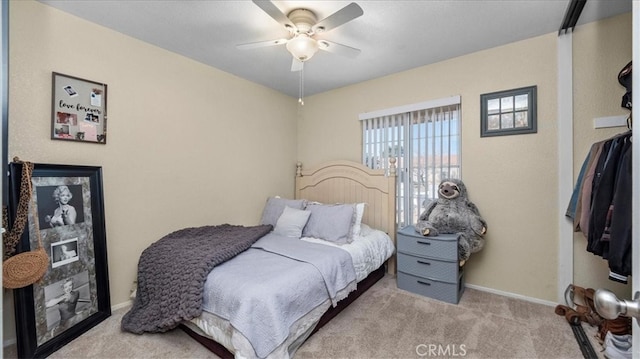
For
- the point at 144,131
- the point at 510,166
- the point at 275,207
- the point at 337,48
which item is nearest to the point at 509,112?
the point at 510,166

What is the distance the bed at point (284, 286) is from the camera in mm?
1690

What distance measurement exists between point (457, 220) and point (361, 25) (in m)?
1.91

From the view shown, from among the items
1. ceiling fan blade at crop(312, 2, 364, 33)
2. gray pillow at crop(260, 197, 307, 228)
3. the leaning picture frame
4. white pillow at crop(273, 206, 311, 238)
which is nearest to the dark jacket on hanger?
ceiling fan blade at crop(312, 2, 364, 33)

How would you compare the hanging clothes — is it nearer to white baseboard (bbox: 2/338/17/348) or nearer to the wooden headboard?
the wooden headboard

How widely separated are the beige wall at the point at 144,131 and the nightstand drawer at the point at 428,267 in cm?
182

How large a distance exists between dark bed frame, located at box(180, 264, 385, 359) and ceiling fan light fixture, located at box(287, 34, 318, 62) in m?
1.95

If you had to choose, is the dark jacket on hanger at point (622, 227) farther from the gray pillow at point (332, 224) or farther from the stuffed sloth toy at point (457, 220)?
the gray pillow at point (332, 224)

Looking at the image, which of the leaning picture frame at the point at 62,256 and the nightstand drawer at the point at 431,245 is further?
the nightstand drawer at the point at 431,245

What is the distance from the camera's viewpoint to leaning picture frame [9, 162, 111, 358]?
1841 mm

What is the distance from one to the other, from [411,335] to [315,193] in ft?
7.09

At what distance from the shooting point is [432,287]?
2.67m

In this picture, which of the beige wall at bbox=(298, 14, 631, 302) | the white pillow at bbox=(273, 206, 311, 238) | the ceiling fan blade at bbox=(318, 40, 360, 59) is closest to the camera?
the ceiling fan blade at bbox=(318, 40, 360, 59)

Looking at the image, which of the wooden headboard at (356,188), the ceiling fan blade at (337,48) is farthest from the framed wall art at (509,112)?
the ceiling fan blade at (337,48)

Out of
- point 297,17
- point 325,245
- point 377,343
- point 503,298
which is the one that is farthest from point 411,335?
point 297,17
